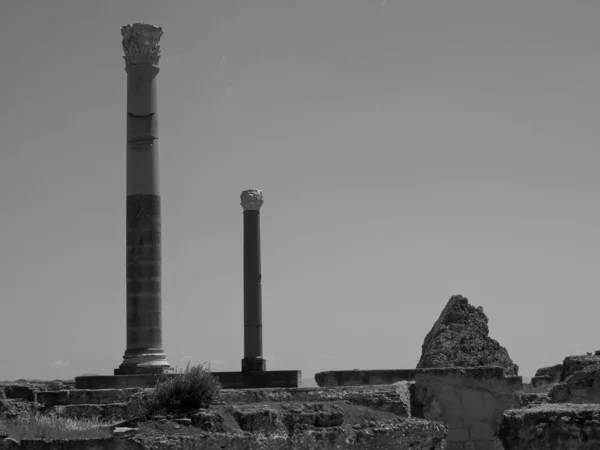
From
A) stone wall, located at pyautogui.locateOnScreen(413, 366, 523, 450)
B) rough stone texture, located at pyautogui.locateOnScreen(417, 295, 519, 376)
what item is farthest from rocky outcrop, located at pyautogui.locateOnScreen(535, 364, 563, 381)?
stone wall, located at pyautogui.locateOnScreen(413, 366, 523, 450)

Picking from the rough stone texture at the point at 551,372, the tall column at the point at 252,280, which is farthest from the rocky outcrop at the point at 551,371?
the tall column at the point at 252,280

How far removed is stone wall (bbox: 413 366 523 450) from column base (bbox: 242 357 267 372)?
36.8 ft

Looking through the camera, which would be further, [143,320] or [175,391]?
[143,320]

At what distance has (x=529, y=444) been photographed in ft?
34.5

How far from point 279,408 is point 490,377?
604cm

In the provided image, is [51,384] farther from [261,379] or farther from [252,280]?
[252,280]

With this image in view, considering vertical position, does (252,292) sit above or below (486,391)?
above

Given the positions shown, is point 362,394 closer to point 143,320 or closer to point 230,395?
point 230,395

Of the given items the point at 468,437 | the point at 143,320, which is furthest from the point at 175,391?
the point at 143,320

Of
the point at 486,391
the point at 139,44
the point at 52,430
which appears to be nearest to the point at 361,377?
the point at 486,391

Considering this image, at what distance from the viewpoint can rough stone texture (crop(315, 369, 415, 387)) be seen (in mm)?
19697

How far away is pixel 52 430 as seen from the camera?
478 inches

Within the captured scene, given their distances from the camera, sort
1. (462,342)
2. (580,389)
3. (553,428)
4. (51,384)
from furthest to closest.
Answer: (462,342), (51,384), (580,389), (553,428)

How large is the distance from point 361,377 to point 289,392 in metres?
5.17
